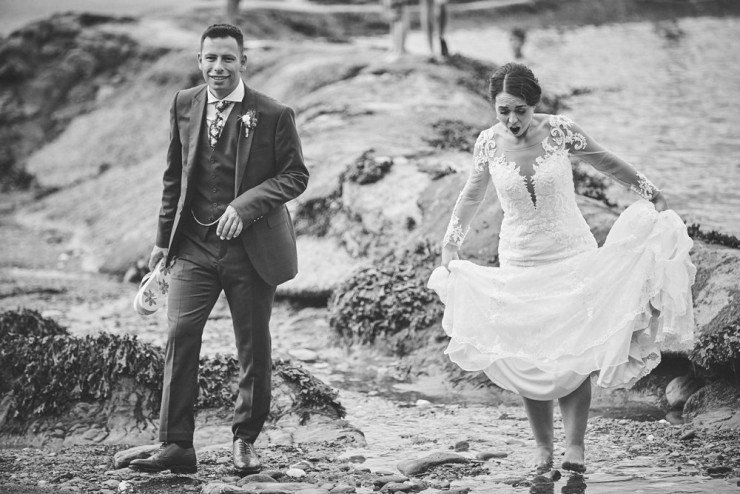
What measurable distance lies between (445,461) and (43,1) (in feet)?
101

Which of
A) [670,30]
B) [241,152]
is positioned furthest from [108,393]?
[670,30]

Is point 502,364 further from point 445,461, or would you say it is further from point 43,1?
point 43,1

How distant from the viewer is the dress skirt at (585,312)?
5.48m

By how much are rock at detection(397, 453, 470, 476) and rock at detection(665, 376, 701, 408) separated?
1.80 m

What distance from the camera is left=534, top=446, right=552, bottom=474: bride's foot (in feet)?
18.6

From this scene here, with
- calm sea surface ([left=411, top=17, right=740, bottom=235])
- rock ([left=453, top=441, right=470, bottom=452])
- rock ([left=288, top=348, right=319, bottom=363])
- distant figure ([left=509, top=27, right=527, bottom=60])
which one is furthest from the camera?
distant figure ([left=509, top=27, right=527, bottom=60])

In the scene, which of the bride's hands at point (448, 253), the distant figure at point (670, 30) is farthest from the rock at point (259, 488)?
the distant figure at point (670, 30)

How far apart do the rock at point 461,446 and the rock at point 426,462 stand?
1.10ft

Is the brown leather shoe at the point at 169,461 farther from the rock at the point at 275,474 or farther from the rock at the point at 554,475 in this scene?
the rock at the point at 554,475

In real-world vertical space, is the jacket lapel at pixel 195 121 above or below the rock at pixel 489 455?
Answer: above

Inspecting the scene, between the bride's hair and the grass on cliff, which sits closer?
the bride's hair

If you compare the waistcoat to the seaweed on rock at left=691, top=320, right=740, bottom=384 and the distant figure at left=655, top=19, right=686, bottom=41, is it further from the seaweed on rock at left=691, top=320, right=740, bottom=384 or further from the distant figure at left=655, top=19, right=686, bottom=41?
the distant figure at left=655, top=19, right=686, bottom=41

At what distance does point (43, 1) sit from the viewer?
3325 cm

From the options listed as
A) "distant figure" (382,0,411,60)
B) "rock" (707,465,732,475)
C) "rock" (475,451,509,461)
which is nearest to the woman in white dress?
"rock" (475,451,509,461)
